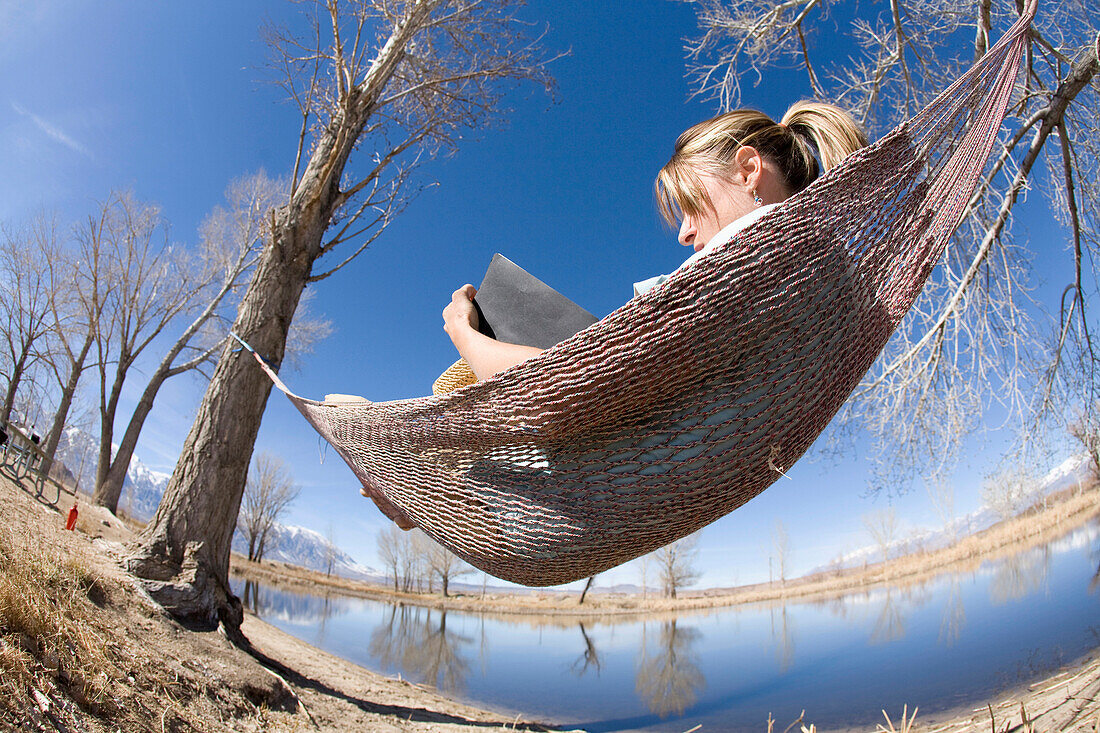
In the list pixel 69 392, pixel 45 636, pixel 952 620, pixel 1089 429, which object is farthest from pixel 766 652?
pixel 69 392

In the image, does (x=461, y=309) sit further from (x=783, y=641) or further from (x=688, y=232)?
(x=783, y=641)

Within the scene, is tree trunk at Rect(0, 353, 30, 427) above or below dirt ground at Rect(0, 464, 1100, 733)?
above

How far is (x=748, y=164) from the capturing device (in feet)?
3.45

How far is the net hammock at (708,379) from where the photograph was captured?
838 millimetres

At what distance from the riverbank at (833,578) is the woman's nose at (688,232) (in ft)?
65.8

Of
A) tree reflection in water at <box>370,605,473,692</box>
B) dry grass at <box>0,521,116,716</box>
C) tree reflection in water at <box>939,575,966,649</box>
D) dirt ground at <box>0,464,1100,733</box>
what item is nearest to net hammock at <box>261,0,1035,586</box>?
dirt ground at <box>0,464,1100,733</box>

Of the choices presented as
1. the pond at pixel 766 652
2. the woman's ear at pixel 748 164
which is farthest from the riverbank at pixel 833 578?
the woman's ear at pixel 748 164

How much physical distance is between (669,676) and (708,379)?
1234 cm

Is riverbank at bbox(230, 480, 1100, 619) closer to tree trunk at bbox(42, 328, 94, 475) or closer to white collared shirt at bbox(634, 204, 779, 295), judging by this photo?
tree trunk at bbox(42, 328, 94, 475)

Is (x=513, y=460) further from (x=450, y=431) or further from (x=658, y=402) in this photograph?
(x=658, y=402)

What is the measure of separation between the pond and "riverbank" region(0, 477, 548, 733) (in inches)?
231

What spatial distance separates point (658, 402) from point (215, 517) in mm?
3066

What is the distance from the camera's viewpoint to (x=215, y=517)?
2947mm

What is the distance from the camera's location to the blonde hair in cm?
107
